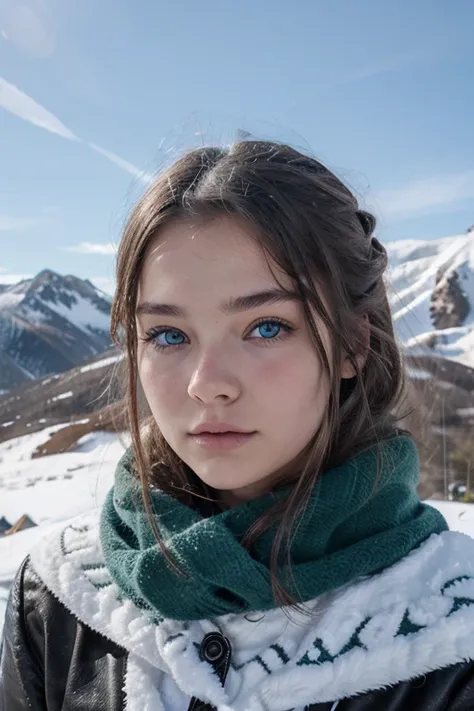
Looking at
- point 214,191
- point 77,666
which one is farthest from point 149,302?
point 77,666

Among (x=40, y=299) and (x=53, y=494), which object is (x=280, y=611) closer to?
(x=53, y=494)

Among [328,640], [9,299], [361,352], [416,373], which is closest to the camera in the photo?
[328,640]

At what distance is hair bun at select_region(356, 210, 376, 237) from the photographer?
110cm

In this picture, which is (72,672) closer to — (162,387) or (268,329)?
(162,387)

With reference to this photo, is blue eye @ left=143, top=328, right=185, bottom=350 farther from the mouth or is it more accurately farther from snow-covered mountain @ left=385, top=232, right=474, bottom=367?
snow-covered mountain @ left=385, top=232, right=474, bottom=367

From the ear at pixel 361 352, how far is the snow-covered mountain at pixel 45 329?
29267 mm

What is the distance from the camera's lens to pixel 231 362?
0.87m

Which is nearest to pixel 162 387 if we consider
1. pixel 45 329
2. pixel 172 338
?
pixel 172 338

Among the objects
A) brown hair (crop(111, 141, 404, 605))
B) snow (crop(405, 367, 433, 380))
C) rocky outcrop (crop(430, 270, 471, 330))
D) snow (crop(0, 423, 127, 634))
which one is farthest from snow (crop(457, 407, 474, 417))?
brown hair (crop(111, 141, 404, 605))

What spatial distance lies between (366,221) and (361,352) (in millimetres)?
283

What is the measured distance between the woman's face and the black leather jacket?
1.08 ft

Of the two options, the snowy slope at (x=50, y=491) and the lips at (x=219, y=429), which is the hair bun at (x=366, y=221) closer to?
the lips at (x=219, y=429)

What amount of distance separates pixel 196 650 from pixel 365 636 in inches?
11.1

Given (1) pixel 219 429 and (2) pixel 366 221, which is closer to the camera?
(1) pixel 219 429
